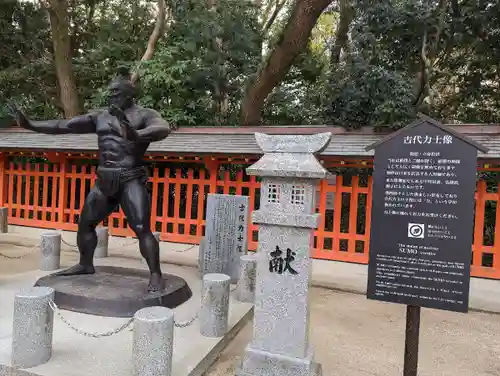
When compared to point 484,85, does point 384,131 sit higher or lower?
lower

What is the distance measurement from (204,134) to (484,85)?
Result: 8793mm

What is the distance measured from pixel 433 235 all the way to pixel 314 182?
104cm

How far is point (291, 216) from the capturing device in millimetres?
3494

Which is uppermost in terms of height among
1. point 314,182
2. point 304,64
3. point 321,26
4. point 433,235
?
point 321,26

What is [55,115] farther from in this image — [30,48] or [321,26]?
[321,26]

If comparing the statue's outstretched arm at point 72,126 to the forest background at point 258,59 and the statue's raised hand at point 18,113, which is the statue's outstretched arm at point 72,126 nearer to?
the statue's raised hand at point 18,113

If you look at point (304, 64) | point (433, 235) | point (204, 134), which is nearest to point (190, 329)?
point (433, 235)

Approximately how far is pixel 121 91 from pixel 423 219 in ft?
12.0

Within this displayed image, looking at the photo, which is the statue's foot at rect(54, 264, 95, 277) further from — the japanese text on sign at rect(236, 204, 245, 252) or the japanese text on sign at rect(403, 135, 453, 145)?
the japanese text on sign at rect(403, 135, 453, 145)

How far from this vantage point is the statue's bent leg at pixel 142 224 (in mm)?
4797

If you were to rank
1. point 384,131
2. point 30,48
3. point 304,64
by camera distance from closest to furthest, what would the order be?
point 384,131 → point 30,48 → point 304,64

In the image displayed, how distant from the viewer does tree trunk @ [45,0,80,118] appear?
12.2 metres

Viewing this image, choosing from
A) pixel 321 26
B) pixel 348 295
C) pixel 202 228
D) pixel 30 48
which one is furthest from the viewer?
pixel 321 26

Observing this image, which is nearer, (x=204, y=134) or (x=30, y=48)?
(x=204, y=134)
